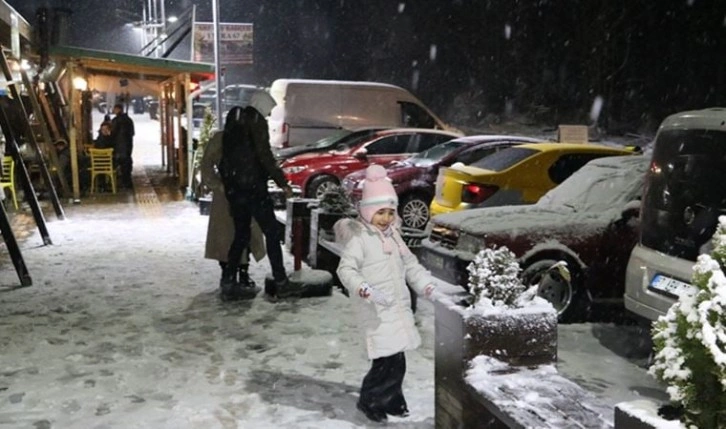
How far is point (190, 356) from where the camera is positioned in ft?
18.7

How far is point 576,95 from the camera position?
104 feet

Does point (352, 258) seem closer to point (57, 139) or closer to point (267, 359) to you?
point (267, 359)

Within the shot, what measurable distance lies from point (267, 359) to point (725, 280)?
13.0 feet

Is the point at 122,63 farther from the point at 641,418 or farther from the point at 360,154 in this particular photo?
the point at 641,418

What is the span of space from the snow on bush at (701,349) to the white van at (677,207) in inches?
116

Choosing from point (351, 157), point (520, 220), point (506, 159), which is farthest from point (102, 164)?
point (520, 220)

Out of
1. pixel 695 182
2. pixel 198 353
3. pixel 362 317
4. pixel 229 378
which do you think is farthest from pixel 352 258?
pixel 695 182

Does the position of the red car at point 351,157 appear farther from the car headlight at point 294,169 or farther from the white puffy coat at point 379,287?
the white puffy coat at point 379,287

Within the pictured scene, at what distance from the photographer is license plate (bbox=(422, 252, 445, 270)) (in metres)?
7.10

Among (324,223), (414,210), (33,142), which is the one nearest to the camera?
(324,223)

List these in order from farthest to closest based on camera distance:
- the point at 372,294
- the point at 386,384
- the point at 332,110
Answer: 1. the point at 332,110
2. the point at 386,384
3. the point at 372,294

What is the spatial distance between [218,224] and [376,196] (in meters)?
3.46

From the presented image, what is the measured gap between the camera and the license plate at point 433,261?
23.3 feet

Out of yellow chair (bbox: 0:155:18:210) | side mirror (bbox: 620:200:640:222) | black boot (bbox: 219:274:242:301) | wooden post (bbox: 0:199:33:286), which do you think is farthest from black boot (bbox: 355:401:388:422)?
yellow chair (bbox: 0:155:18:210)
